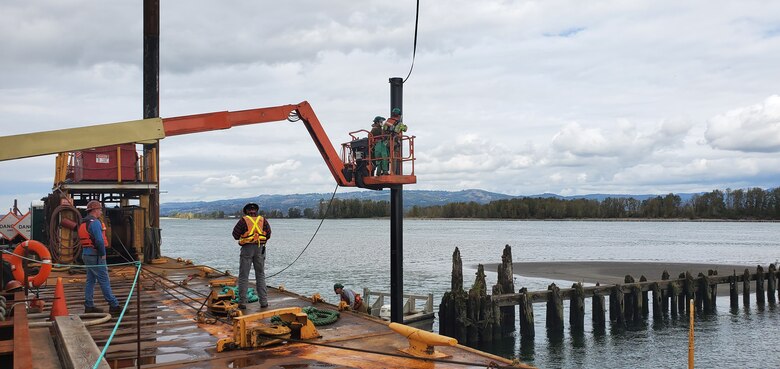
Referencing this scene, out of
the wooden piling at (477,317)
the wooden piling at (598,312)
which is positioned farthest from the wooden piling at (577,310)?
the wooden piling at (477,317)

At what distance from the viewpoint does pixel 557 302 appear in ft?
69.2

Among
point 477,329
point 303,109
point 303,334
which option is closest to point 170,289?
point 303,109

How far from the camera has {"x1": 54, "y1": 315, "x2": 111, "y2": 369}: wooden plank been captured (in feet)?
19.8

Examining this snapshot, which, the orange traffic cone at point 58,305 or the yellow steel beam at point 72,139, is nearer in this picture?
the yellow steel beam at point 72,139

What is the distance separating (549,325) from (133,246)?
1476 centimetres

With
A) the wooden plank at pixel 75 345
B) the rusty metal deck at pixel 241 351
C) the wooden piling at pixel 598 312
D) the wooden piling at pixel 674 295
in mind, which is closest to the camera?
the wooden plank at pixel 75 345

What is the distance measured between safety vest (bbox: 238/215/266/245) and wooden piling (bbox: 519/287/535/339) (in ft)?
38.8

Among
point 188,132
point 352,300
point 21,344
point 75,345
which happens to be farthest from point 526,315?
point 21,344

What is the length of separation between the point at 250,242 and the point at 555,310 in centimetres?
1375

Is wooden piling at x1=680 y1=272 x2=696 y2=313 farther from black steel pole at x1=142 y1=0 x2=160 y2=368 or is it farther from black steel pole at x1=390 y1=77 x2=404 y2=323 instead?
black steel pole at x1=142 y1=0 x2=160 y2=368

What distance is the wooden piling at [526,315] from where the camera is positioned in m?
20.1

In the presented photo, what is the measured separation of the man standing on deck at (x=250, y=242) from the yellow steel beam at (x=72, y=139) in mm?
2087

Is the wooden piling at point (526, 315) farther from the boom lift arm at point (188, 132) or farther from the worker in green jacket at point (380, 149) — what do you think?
the worker in green jacket at point (380, 149)

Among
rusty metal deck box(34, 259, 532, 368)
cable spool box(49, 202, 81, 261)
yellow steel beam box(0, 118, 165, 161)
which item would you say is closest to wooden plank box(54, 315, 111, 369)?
rusty metal deck box(34, 259, 532, 368)
